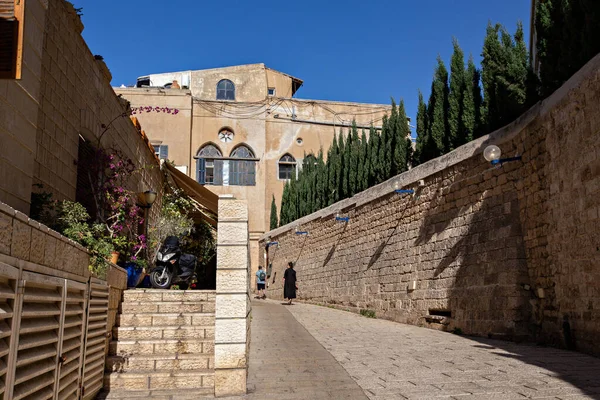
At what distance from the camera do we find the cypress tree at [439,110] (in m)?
13.7

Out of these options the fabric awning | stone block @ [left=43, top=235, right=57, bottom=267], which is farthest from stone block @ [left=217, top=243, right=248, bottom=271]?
the fabric awning

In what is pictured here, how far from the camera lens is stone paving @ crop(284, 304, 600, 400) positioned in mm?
5488

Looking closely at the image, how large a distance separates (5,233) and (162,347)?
386 cm

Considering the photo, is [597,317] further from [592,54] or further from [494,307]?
[592,54]

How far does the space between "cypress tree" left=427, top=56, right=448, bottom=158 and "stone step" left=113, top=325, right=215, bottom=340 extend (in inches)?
339

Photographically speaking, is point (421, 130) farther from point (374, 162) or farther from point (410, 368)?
point (410, 368)

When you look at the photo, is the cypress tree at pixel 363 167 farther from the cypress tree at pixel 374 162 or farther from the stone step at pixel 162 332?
the stone step at pixel 162 332

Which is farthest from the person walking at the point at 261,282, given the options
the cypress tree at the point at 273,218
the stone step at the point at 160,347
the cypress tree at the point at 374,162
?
the stone step at the point at 160,347

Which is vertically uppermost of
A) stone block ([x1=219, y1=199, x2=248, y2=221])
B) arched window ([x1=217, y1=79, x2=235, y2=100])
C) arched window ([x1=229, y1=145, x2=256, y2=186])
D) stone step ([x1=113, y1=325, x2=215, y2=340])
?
arched window ([x1=217, y1=79, x2=235, y2=100])

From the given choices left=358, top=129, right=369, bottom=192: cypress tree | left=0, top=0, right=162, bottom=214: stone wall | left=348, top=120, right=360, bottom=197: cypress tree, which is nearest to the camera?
left=0, top=0, right=162, bottom=214: stone wall

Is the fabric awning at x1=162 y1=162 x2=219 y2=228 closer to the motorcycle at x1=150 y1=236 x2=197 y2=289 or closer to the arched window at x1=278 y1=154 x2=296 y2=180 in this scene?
the motorcycle at x1=150 y1=236 x2=197 y2=289

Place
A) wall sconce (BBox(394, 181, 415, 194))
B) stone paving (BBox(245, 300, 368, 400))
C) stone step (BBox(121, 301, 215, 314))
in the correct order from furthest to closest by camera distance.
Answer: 1. wall sconce (BBox(394, 181, 415, 194))
2. stone step (BBox(121, 301, 215, 314))
3. stone paving (BBox(245, 300, 368, 400))

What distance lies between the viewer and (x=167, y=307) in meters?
7.45

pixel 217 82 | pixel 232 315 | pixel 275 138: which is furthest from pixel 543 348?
pixel 217 82
